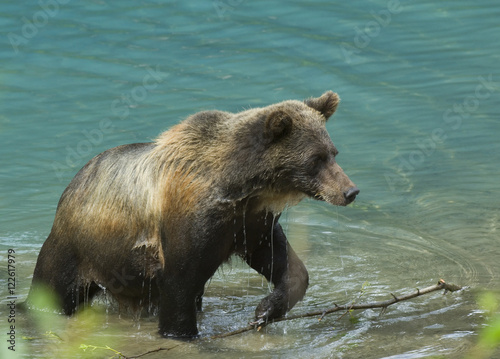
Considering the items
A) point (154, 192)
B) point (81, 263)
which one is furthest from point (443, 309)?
point (81, 263)

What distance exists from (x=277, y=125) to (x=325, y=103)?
0.66 m

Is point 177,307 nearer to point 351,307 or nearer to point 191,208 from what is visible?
point 191,208

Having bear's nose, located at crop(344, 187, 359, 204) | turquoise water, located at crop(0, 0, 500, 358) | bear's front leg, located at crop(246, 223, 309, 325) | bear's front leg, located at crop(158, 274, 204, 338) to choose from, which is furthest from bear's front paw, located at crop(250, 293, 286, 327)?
bear's nose, located at crop(344, 187, 359, 204)

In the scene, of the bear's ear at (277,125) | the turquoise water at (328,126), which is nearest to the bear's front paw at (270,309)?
the turquoise water at (328,126)

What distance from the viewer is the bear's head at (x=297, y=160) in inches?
268

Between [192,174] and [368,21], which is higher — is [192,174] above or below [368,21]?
below

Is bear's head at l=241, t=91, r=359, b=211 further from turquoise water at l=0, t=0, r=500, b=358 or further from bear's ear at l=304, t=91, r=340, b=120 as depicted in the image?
turquoise water at l=0, t=0, r=500, b=358

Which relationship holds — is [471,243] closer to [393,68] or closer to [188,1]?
[393,68]

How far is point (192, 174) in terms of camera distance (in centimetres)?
697

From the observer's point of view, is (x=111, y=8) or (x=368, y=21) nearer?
(x=368, y=21)

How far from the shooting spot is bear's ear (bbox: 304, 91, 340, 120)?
285 inches

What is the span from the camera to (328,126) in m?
13.2

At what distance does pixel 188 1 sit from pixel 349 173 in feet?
25.8

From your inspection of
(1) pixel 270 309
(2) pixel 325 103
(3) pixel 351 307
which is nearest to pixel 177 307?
(1) pixel 270 309
